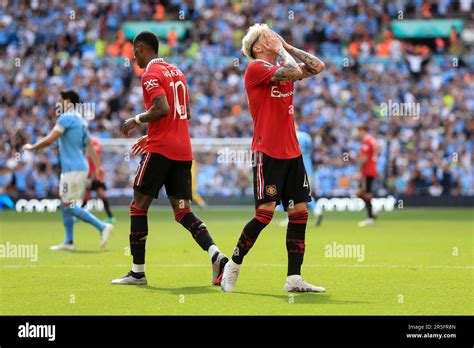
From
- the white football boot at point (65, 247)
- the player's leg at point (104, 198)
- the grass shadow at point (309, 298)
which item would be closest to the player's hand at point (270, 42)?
the grass shadow at point (309, 298)

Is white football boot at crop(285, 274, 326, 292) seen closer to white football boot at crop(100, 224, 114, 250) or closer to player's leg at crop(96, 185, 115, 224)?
white football boot at crop(100, 224, 114, 250)

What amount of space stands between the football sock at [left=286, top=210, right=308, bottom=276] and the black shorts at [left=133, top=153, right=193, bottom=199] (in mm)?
1514

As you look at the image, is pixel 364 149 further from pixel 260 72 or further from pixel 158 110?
pixel 260 72

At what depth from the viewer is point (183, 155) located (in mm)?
11617

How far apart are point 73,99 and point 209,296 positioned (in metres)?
6.48

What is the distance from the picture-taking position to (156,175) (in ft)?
37.6

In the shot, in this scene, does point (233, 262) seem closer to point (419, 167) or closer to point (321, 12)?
point (419, 167)

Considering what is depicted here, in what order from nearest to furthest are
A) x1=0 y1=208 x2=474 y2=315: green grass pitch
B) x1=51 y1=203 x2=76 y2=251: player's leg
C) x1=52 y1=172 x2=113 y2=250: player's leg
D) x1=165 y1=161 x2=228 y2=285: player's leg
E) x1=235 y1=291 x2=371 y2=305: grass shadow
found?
x1=0 y1=208 x2=474 y2=315: green grass pitch < x1=235 y1=291 x2=371 y2=305: grass shadow < x1=165 y1=161 x2=228 y2=285: player's leg < x1=52 y1=172 x2=113 y2=250: player's leg < x1=51 y1=203 x2=76 y2=251: player's leg

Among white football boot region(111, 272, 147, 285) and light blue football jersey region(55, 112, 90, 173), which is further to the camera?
light blue football jersey region(55, 112, 90, 173)

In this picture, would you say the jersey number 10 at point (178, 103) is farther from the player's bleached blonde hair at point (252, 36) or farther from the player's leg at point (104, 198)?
the player's leg at point (104, 198)

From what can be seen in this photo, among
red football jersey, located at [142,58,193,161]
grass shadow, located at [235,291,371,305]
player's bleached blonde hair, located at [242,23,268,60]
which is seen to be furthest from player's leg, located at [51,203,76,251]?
player's bleached blonde hair, located at [242,23,268,60]

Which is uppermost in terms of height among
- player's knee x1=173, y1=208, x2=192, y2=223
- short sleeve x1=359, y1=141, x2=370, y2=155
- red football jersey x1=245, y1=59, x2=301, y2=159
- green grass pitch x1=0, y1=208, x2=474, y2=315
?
red football jersey x1=245, y1=59, x2=301, y2=159

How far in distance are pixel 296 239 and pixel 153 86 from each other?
2.31 metres

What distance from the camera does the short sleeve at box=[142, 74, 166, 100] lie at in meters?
11.2
